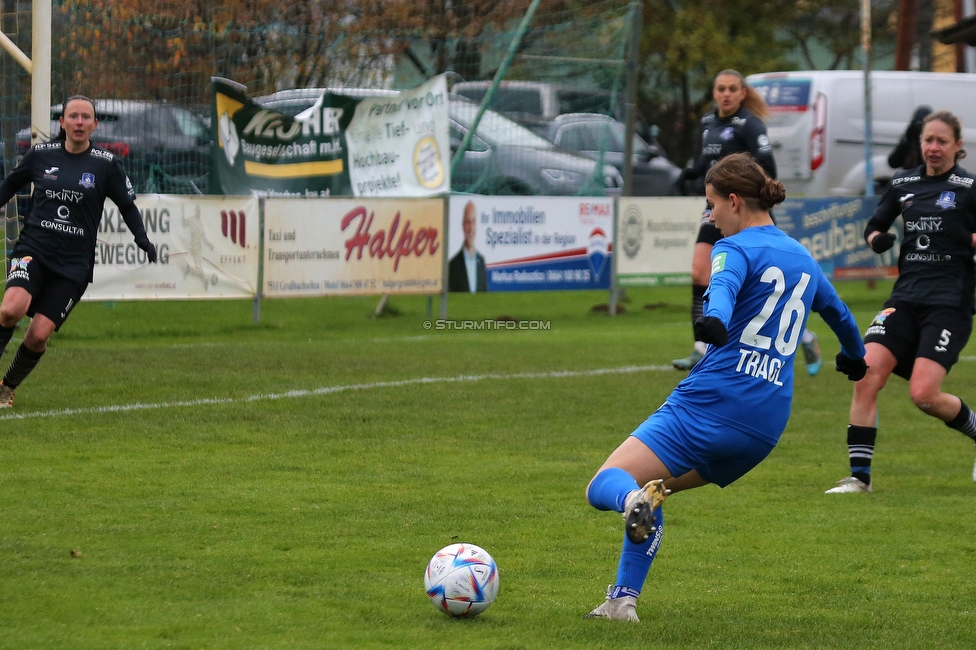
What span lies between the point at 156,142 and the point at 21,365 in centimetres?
568

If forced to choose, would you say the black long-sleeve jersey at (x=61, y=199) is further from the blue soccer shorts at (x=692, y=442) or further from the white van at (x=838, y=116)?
the white van at (x=838, y=116)

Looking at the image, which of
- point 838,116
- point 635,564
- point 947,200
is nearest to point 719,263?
point 635,564

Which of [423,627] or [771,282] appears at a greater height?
[771,282]

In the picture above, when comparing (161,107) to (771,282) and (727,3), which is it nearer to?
(771,282)

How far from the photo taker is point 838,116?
2403cm

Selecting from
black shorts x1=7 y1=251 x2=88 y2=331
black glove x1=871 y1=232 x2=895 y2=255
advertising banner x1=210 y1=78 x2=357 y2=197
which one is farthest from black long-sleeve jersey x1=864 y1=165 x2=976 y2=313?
advertising banner x1=210 y1=78 x2=357 y2=197

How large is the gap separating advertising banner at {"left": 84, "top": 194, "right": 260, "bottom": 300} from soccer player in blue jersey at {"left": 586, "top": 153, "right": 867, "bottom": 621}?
927 cm

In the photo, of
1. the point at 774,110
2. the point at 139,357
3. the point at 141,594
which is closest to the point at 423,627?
the point at 141,594

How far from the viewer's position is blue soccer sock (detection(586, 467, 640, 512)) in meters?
4.34

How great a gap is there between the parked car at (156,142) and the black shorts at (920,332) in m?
8.64

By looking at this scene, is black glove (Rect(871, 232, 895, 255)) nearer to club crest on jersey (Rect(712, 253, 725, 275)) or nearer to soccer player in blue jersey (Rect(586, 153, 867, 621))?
soccer player in blue jersey (Rect(586, 153, 867, 621))

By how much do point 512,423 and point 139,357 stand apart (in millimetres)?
4108

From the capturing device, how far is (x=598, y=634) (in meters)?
4.53

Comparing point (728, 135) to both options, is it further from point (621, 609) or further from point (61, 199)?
point (621, 609)
